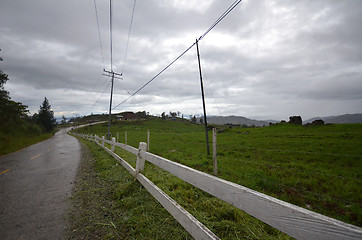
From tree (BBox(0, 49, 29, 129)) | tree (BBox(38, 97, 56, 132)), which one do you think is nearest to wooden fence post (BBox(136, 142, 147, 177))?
tree (BBox(0, 49, 29, 129))

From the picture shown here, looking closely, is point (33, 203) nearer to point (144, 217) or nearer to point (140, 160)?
point (140, 160)

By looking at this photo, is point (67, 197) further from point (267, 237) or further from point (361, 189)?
point (361, 189)

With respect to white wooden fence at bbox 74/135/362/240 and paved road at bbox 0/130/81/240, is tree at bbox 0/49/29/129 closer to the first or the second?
paved road at bbox 0/130/81/240

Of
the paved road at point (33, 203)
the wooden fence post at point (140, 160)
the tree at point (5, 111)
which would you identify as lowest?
the paved road at point (33, 203)

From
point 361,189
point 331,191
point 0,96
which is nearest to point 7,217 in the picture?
point 331,191

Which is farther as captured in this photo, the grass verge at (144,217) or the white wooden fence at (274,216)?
the grass verge at (144,217)

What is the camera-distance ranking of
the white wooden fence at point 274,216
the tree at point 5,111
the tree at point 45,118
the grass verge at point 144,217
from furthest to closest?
the tree at point 45,118 < the tree at point 5,111 < the grass verge at point 144,217 < the white wooden fence at point 274,216

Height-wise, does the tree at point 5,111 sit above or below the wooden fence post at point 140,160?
above

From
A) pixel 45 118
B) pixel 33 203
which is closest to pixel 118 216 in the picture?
pixel 33 203

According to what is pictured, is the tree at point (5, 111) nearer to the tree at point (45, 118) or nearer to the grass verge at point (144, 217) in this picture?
the grass verge at point (144, 217)

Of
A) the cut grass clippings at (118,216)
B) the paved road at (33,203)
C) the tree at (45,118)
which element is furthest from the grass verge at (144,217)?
the tree at (45,118)

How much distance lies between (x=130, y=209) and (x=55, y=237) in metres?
1.22

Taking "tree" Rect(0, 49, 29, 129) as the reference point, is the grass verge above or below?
below

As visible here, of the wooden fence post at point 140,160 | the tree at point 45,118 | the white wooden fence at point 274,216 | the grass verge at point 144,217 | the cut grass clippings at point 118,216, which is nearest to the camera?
the white wooden fence at point 274,216
